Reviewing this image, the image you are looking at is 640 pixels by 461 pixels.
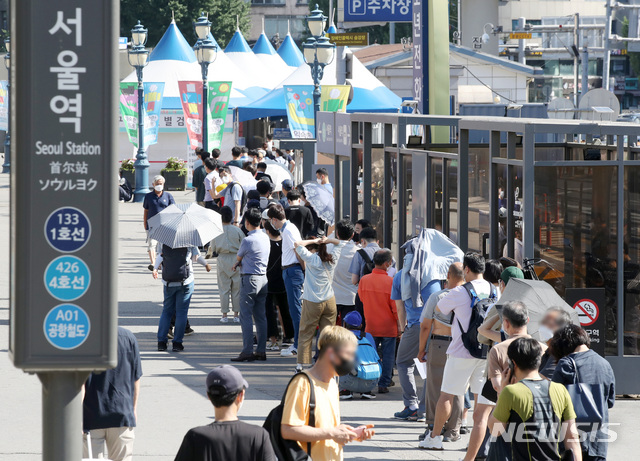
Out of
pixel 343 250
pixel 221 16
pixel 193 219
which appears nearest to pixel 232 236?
pixel 193 219

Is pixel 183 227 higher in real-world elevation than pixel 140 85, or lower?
lower

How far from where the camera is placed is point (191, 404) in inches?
402

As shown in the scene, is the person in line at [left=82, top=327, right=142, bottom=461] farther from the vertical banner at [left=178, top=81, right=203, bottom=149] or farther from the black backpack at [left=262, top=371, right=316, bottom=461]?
the vertical banner at [left=178, top=81, right=203, bottom=149]

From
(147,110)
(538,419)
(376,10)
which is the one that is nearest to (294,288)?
(538,419)

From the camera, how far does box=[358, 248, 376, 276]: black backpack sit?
11.0m

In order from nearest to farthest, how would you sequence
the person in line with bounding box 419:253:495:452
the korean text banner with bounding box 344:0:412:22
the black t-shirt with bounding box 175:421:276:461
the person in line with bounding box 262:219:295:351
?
the black t-shirt with bounding box 175:421:276:461
the person in line with bounding box 419:253:495:452
the person in line with bounding box 262:219:295:351
the korean text banner with bounding box 344:0:412:22

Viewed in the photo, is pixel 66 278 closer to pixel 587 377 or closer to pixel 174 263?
pixel 587 377

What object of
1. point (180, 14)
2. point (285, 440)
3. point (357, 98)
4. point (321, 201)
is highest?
point (180, 14)

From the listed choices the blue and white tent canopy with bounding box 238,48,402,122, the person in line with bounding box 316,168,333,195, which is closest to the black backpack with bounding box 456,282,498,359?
the person in line with bounding box 316,168,333,195

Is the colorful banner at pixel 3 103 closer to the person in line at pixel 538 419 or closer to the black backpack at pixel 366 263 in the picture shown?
the black backpack at pixel 366 263

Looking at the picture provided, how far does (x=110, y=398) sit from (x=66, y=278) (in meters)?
3.31

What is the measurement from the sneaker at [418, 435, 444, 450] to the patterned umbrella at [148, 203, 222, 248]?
426 cm

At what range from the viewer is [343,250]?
11375mm

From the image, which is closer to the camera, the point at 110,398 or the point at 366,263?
the point at 110,398
